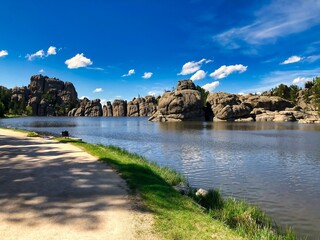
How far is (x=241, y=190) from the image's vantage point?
20.1 metres

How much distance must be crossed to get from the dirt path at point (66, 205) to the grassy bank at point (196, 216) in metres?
0.67

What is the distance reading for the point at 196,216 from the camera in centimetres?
1104

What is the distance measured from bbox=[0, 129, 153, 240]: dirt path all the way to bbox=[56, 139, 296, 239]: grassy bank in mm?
666

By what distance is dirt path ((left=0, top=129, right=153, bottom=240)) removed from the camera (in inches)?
356

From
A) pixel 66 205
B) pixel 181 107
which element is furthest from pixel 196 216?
pixel 181 107

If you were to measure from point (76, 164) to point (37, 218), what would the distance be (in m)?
9.20

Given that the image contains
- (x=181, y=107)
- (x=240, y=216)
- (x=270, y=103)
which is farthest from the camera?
(x=270, y=103)

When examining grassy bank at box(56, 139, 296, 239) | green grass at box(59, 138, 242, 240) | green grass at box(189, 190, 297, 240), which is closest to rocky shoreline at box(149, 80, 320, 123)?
green grass at box(189, 190, 297, 240)

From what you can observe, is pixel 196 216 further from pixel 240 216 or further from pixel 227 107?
pixel 227 107

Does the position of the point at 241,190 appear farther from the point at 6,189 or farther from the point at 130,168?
the point at 6,189

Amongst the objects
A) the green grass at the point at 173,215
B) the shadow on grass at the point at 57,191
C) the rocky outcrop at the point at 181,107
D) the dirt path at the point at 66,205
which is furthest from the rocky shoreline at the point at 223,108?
the green grass at the point at 173,215

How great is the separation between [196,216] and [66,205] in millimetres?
4834

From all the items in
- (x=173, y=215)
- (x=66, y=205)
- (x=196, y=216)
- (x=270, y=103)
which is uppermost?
(x=270, y=103)

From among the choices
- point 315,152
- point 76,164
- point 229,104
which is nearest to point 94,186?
point 76,164
